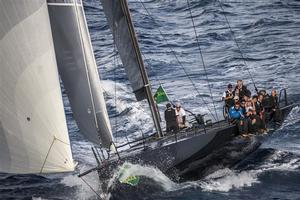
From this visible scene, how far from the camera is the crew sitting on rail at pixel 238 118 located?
21.1 meters

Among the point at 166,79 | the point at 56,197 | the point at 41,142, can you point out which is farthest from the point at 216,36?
the point at 41,142

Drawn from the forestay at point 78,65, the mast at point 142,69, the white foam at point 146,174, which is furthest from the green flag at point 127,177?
the mast at point 142,69

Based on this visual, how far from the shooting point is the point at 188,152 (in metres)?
20.1

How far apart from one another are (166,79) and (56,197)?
13.4 m

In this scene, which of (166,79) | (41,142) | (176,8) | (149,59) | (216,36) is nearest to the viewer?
(41,142)

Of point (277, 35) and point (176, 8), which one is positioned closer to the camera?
point (277, 35)

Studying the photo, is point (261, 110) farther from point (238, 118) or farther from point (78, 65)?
point (78, 65)

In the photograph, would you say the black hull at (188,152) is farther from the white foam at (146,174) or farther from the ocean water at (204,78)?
the ocean water at (204,78)

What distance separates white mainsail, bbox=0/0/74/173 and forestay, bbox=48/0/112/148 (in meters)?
0.96

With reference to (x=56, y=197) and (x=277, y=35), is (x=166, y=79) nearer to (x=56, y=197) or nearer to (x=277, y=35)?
(x=277, y=35)

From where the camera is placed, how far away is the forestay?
733 inches

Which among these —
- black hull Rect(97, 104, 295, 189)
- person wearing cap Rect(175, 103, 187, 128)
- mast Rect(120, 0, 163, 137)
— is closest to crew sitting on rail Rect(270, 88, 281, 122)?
black hull Rect(97, 104, 295, 189)

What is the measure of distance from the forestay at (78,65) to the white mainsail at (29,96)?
96 centimetres

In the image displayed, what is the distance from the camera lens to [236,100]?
22000 millimetres
